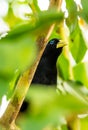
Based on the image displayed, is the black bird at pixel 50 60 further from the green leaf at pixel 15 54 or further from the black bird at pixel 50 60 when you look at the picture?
the green leaf at pixel 15 54

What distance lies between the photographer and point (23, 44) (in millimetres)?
136

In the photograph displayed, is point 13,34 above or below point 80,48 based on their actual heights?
above

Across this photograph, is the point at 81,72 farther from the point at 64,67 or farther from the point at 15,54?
the point at 15,54

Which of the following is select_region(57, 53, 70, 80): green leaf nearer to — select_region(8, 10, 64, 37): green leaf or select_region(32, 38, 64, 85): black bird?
select_region(8, 10, 64, 37): green leaf

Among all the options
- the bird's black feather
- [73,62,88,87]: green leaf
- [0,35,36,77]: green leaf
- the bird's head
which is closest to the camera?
[0,35,36,77]: green leaf

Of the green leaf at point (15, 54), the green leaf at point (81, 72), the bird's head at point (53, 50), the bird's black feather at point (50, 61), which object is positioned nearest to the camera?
the green leaf at point (15, 54)

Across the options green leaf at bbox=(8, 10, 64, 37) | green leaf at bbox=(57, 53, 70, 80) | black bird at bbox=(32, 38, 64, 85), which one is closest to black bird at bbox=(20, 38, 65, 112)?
black bird at bbox=(32, 38, 64, 85)

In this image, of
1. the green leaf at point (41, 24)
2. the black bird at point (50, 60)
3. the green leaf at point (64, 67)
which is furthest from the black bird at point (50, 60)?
the green leaf at point (41, 24)

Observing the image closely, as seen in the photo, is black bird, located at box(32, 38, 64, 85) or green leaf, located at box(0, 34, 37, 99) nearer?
green leaf, located at box(0, 34, 37, 99)

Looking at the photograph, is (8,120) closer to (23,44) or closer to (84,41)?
(23,44)

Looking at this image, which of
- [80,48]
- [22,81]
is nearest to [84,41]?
[80,48]

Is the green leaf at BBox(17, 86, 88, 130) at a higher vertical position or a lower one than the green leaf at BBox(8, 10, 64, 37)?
lower

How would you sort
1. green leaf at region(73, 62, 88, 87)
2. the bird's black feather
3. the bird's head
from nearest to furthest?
1. green leaf at region(73, 62, 88, 87)
2. the bird's black feather
3. the bird's head

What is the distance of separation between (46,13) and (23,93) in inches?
2.0
